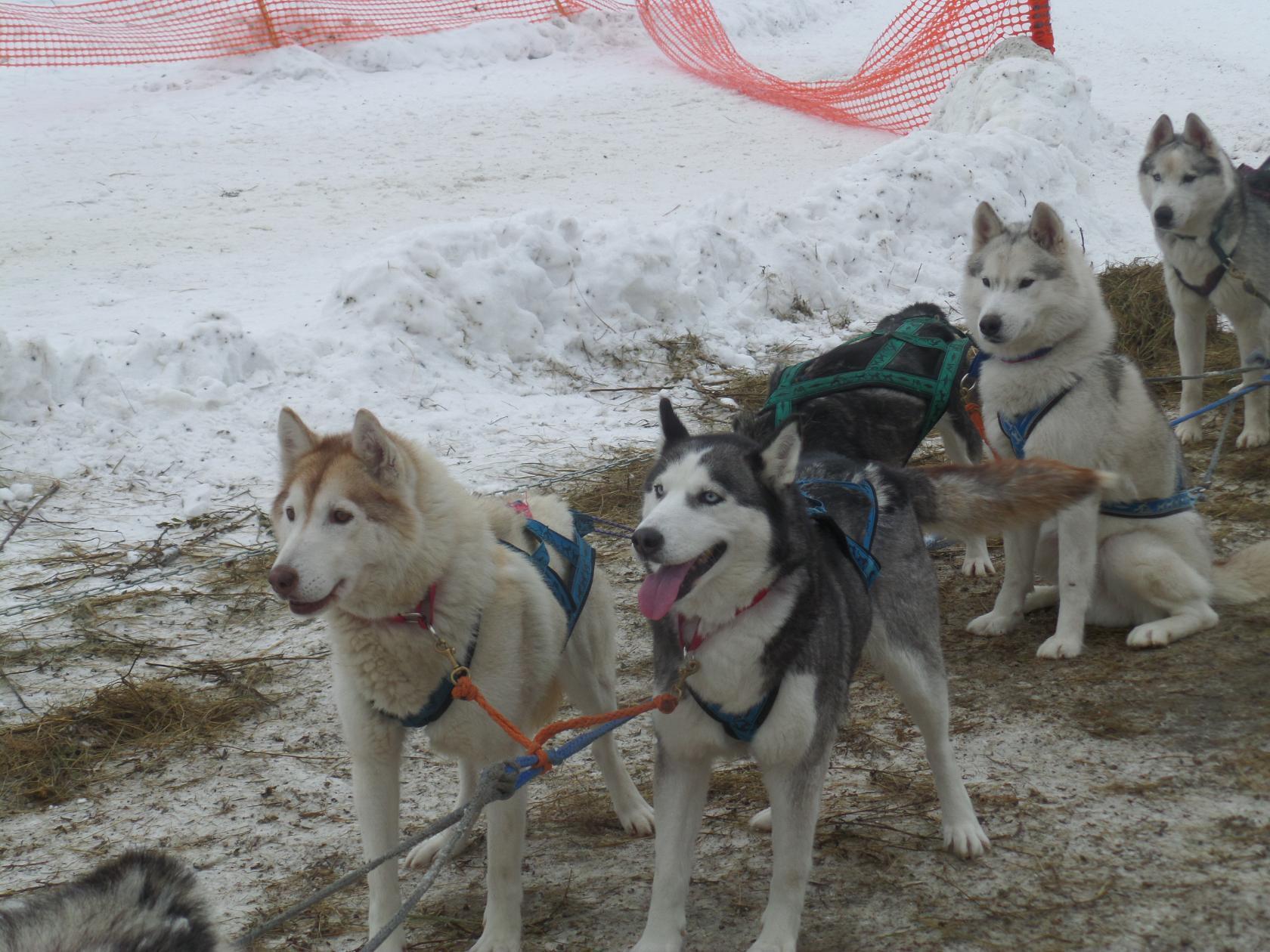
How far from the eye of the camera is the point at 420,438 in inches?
277

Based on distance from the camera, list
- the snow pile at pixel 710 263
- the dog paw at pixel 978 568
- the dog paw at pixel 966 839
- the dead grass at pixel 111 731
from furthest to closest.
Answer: the snow pile at pixel 710 263
the dog paw at pixel 978 568
the dead grass at pixel 111 731
the dog paw at pixel 966 839

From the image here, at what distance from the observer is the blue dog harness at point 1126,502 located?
15.3 ft

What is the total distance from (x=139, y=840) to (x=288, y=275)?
6.16m

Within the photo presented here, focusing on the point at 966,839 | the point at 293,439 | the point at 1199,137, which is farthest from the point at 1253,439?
the point at 293,439

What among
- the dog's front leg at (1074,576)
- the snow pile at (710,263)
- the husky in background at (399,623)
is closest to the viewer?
the husky in background at (399,623)

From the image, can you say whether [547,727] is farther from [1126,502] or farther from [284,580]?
[1126,502]

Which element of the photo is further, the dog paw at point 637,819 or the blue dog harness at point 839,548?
the dog paw at point 637,819

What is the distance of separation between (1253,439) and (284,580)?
5795mm

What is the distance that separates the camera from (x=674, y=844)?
9.41 ft

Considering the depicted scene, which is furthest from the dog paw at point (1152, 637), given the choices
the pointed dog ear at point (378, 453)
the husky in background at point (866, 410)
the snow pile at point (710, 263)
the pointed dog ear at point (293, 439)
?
the snow pile at point (710, 263)

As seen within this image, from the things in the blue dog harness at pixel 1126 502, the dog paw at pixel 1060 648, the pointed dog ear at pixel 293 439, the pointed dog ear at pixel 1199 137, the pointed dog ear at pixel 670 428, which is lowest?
the dog paw at pixel 1060 648

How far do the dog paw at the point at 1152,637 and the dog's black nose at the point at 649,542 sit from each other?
2738 millimetres

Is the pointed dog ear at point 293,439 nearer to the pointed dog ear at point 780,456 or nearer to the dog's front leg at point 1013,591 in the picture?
the pointed dog ear at point 780,456

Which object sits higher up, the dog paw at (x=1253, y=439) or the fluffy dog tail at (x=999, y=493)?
the fluffy dog tail at (x=999, y=493)
